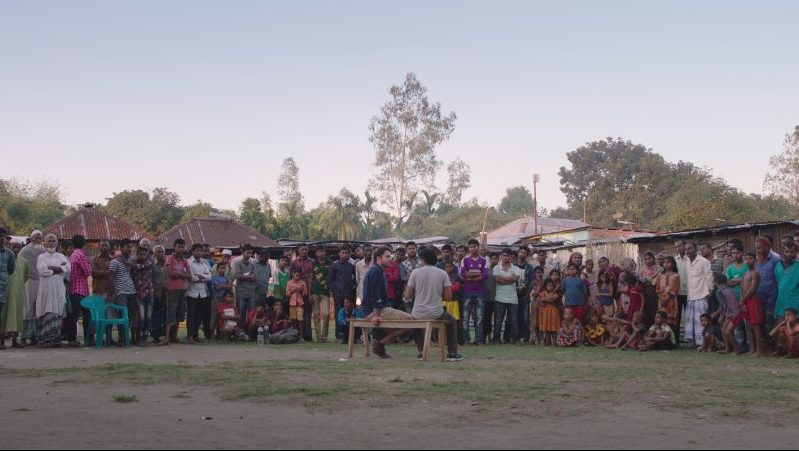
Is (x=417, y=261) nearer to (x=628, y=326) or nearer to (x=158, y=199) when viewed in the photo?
(x=628, y=326)

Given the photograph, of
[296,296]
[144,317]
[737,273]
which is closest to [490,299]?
[296,296]

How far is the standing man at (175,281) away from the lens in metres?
17.0

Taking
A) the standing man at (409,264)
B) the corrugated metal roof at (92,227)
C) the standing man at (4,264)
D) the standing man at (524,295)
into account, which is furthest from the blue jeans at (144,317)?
the corrugated metal roof at (92,227)

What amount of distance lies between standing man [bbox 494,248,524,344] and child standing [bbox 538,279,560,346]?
536 millimetres

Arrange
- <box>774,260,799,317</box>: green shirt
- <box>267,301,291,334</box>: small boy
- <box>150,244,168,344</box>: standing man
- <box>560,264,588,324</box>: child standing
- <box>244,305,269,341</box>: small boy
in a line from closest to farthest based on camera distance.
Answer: <box>774,260,799,317</box>: green shirt < <box>150,244,168,344</box>: standing man < <box>560,264,588,324</box>: child standing < <box>267,301,291,334</box>: small boy < <box>244,305,269,341</box>: small boy

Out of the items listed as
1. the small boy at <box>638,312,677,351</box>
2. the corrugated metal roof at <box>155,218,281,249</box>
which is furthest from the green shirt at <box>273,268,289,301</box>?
the corrugated metal roof at <box>155,218,281,249</box>

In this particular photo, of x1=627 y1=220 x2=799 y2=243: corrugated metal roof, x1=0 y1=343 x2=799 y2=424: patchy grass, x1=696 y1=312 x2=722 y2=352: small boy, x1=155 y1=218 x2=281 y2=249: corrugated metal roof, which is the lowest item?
x1=0 y1=343 x2=799 y2=424: patchy grass

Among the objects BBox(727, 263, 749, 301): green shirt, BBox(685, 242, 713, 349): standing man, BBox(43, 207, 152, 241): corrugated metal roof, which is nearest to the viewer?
BBox(727, 263, 749, 301): green shirt

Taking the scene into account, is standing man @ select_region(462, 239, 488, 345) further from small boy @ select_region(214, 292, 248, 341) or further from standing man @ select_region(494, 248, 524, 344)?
small boy @ select_region(214, 292, 248, 341)

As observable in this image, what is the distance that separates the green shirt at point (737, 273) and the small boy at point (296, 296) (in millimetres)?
8031

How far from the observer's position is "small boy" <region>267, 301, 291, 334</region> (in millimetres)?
18000

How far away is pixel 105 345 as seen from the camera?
16266mm

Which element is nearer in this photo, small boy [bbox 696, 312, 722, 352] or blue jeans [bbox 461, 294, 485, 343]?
small boy [bbox 696, 312, 722, 352]

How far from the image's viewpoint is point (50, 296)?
1570 cm
